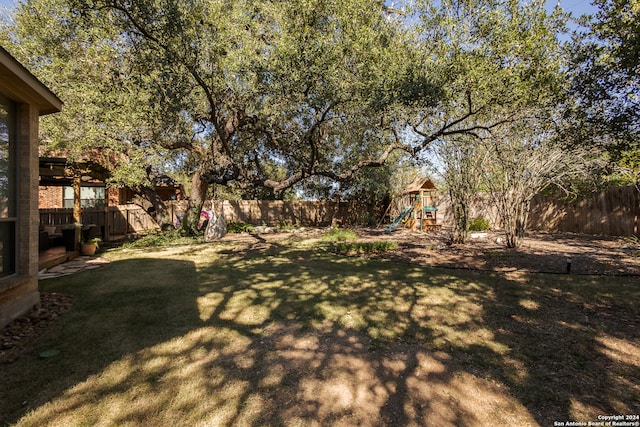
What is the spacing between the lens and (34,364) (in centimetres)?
261

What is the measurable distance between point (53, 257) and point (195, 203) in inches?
237

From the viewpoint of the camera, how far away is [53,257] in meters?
6.59

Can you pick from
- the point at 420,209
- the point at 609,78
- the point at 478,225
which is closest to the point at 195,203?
the point at 420,209

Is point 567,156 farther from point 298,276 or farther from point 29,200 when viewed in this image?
point 29,200

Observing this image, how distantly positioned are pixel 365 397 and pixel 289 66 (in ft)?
21.1

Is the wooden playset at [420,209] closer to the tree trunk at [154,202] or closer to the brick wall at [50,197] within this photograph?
the tree trunk at [154,202]

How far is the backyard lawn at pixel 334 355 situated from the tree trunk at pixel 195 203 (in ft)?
23.7

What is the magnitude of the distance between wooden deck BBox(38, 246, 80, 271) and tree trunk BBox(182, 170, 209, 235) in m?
4.41

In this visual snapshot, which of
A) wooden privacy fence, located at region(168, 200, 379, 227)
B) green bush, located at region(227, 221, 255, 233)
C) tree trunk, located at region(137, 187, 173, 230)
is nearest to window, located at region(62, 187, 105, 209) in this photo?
wooden privacy fence, located at region(168, 200, 379, 227)

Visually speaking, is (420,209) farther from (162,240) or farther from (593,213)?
(162,240)

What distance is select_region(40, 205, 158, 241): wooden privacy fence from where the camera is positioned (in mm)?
11227

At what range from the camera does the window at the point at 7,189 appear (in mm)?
3426

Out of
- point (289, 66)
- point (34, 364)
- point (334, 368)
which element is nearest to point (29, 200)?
point (34, 364)

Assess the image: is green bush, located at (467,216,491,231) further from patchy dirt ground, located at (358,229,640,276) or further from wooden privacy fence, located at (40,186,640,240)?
patchy dirt ground, located at (358,229,640,276)
